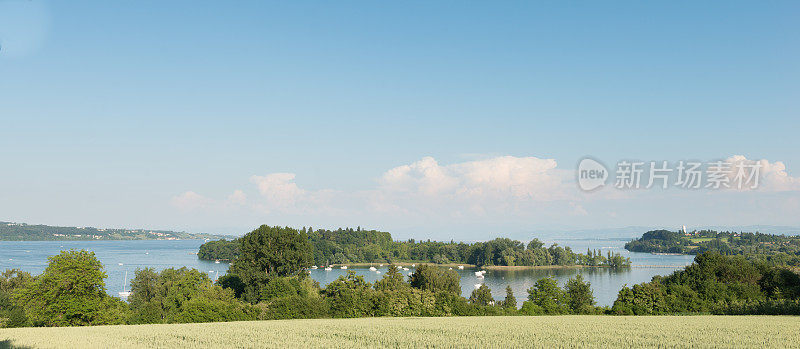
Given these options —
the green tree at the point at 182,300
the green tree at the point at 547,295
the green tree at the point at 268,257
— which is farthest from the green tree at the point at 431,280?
the green tree at the point at 182,300

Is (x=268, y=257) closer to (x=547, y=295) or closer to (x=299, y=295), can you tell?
(x=299, y=295)

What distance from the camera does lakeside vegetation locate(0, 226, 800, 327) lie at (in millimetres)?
45562

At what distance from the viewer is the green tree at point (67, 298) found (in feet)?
146

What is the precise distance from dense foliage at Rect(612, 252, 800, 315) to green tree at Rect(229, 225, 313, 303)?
2093 inches

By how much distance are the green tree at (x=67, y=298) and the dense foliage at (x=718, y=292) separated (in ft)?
171

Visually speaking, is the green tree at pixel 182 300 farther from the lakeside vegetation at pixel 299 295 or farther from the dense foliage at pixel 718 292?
the dense foliage at pixel 718 292

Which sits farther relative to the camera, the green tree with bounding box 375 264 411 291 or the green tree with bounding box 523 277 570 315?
the green tree with bounding box 375 264 411 291

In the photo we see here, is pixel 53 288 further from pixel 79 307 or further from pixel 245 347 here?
pixel 245 347

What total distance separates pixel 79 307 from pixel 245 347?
32711 millimetres

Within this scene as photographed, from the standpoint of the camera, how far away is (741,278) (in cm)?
7838

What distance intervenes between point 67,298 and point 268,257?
41637mm

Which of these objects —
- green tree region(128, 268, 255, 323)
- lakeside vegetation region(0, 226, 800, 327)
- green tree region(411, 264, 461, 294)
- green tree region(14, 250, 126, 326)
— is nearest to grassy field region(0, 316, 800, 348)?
green tree region(128, 268, 255, 323)

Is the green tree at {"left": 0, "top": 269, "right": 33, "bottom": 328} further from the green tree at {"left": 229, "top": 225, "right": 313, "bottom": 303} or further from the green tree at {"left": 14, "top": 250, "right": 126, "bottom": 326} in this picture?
the green tree at {"left": 229, "top": 225, "right": 313, "bottom": 303}

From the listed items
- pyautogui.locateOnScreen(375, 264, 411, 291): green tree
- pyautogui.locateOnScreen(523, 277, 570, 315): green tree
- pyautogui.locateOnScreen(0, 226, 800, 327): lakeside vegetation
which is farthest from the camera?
pyautogui.locateOnScreen(375, 264, 411, 291): green tree
